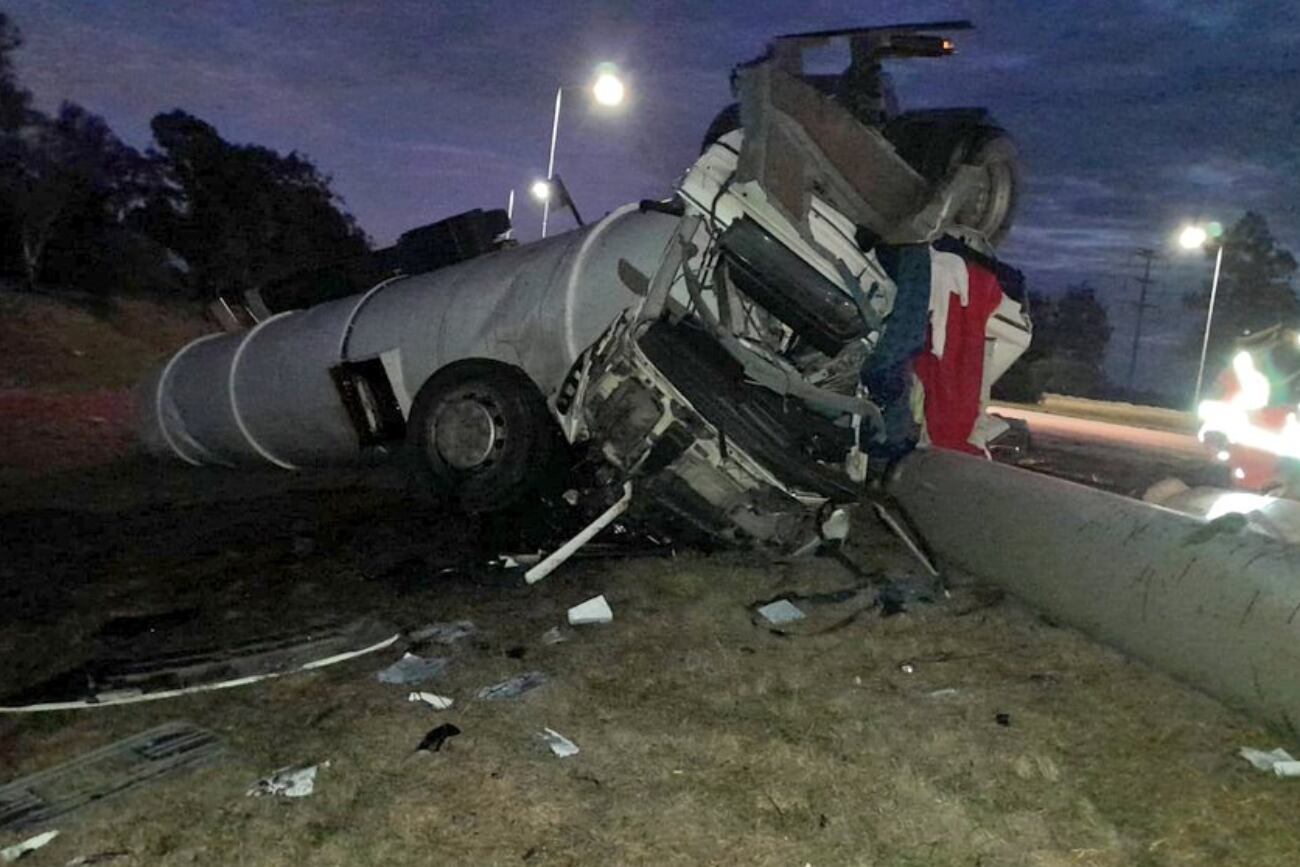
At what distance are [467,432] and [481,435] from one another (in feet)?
0.29

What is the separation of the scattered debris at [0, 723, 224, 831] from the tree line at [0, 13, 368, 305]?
17.9m

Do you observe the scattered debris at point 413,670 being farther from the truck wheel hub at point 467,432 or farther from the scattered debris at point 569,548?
the truck wheel hub at point 467,432

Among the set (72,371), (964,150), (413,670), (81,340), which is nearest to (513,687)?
(413,670)

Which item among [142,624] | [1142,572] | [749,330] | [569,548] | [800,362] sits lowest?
[142,624]

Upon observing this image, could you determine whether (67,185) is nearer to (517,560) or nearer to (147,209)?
(147,209)

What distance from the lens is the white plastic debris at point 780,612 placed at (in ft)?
12.9

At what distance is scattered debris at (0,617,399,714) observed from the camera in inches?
122

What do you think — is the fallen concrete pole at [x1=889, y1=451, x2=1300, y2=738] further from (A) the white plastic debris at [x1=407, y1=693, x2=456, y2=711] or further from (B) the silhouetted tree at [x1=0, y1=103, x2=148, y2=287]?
(B) the silhouetted tree at [x1=0, y1=103, x2=148, y2=287]

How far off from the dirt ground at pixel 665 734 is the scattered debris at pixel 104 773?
0.20 ft

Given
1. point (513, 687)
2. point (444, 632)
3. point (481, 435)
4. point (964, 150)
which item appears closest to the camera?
point (513, 687)

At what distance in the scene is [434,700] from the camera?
3.11 m

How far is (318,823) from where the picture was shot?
2387 mm

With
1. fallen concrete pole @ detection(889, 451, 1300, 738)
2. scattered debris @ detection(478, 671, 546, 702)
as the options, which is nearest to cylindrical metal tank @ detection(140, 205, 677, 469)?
fallen concrete pole @ detection(889, 451, 1300, 738)

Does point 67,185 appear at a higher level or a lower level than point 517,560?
higher
